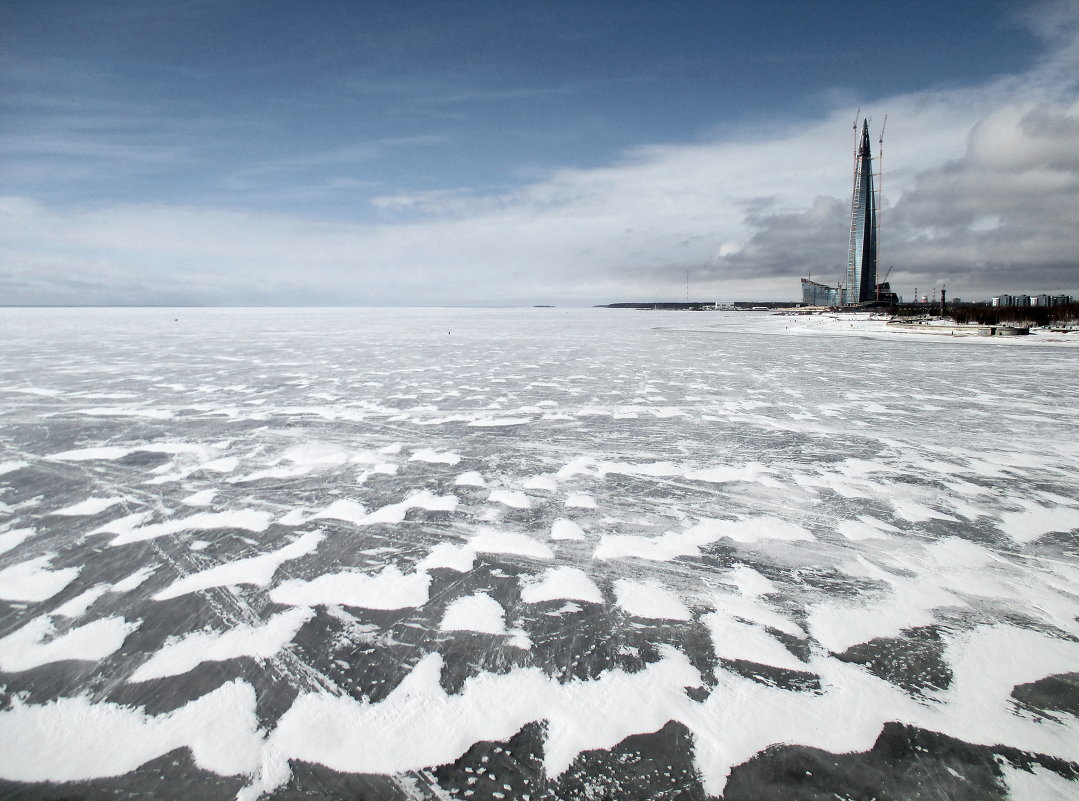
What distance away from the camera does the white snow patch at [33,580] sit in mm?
2367

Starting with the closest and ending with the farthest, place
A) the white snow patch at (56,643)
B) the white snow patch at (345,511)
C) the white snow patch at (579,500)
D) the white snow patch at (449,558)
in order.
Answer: the white snow patch at (56,643) → the white snow patch at (449,558) → the white snow patch at (345,511) → the white snow patch at (579,500)

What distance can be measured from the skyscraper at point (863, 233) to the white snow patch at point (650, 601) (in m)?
122

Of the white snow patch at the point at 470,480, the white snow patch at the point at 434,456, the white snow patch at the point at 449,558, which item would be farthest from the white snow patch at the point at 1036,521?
the white snow patch at the point at 434,456

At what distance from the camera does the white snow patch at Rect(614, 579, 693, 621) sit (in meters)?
2.22

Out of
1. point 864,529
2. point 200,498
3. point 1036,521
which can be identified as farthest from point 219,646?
point 1036,521

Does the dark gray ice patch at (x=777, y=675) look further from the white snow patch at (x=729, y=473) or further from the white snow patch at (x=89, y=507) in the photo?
the white snow patch at (x=89, y=507)

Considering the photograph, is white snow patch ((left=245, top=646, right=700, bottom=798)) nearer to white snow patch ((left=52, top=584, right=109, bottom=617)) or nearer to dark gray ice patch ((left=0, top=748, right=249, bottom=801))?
dark gray ice patch ((left=0, top=748, right=249, bottom=801))

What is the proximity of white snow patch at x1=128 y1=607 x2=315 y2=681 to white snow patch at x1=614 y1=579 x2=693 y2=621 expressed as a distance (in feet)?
4.31

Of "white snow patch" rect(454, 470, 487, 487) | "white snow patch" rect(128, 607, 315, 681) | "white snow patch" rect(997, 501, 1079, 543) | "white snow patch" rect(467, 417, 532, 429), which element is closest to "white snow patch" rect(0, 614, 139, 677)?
"white snow patch" rect(128, 607, 315, 681)

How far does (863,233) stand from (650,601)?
12669 centimetres

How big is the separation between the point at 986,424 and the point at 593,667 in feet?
19.0

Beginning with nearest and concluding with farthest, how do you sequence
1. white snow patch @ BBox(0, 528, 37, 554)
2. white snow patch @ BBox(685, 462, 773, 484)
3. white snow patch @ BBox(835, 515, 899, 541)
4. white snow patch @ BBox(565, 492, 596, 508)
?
white snow patch @ BBox(0, 528, 37, 554)
white snow patch @ BBox(835, 515, 899, 541)
white snow patch @ BBox(565, 492, 596, 508)
white snow patch @ BBox(685, 462, 773, 484)

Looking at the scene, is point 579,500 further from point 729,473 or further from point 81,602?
point 81,602

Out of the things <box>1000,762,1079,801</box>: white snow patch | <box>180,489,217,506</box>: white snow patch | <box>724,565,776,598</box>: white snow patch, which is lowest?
<box>1000,762,1079,801</box>: white snow patch
